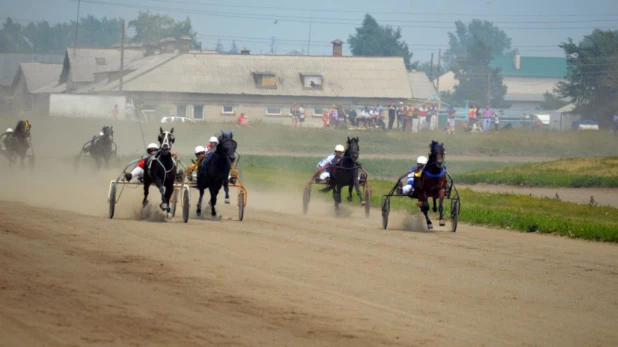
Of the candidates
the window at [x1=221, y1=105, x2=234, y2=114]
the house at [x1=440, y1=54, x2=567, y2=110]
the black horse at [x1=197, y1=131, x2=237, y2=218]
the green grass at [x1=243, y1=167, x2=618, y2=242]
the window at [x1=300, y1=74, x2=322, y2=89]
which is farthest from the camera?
the house at [x1=440, y1=54, x2=567, y2=110]

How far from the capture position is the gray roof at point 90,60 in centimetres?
9425

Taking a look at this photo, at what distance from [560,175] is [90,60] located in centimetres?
6545

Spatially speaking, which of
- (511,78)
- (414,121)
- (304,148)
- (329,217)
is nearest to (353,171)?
(329,217)

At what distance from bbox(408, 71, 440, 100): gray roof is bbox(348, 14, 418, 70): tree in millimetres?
36983

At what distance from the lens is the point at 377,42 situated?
135500 millimetres

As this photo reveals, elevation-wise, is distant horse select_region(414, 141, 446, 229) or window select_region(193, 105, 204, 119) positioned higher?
window select_region(193, 105, 204, 119)

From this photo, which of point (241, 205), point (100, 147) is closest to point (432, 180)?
point (241, 205)

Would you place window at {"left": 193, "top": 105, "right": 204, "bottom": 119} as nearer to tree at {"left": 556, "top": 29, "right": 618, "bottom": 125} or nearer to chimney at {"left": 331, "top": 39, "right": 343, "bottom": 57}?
chimney at {"left": 331, "top": 39, "right": 343, "bottom": 57}

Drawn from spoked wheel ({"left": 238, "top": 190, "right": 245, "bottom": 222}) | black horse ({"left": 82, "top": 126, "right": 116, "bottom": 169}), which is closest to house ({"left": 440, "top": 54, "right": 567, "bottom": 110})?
black horse ({"left": 82, "top": 126, "right": 116, "bottom": 169})

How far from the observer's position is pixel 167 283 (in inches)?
488

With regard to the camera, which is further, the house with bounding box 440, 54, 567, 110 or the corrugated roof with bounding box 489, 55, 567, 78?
the corrugated roof with bounding box 489, 55, 567, 78

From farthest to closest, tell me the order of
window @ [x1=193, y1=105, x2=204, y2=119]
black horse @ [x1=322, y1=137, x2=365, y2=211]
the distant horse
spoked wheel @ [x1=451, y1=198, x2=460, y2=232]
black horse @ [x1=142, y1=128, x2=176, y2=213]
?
1. window @ [x1=193, y1=105, x2=204, y2=119]
2. black horse @ [x1=322, y1=137, x2=365, y2=211]
3. spoked wheel @ [x1=451, y1=198, x2=460, y2=232]
4. the distant horse
5. black horse @ [x1=142, y1=128, x2=176, y2=213]

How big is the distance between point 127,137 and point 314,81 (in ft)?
92.6

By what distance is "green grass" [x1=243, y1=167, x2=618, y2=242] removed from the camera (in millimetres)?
21312
